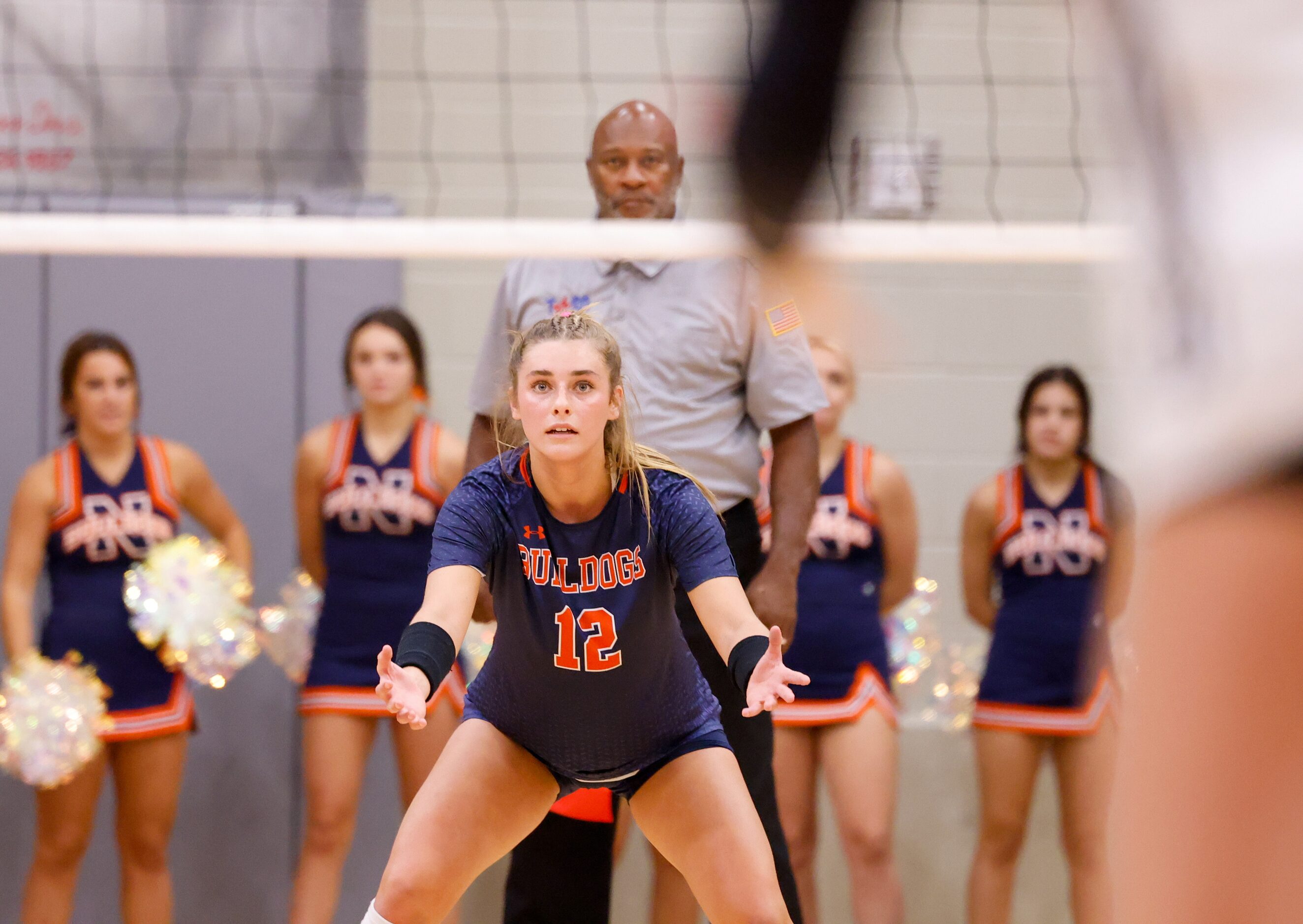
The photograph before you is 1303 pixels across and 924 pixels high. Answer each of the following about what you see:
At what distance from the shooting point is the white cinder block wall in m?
5.02

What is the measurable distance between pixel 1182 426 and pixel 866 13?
31 cm

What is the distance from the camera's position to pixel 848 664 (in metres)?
3.95

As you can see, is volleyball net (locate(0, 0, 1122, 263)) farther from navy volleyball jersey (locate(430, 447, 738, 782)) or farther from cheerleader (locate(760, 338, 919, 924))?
navy volleyball jersey (locate(430, 447, 738, 782))

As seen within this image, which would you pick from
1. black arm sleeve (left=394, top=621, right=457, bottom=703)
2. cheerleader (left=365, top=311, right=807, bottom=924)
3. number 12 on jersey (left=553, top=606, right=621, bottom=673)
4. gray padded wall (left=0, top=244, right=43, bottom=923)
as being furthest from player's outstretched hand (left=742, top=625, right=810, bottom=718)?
gray padded wall (left=0, top=244, right=43, bottom=923)

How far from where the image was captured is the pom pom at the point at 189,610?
401 centimetres

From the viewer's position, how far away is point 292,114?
4.96 meters

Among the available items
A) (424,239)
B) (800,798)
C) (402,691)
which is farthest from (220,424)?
(402,691)

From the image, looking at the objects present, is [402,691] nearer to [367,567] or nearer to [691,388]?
[691,388]

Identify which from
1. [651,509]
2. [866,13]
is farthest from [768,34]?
[651,509]

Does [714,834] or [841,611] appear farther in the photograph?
[841,611]

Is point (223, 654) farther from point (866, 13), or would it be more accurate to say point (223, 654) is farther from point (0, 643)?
point (866, 13)

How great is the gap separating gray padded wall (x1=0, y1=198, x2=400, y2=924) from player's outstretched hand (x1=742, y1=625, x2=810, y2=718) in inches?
113

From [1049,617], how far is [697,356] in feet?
5.69

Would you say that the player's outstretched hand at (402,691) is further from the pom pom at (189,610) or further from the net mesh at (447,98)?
the net mesh at (447,98)
